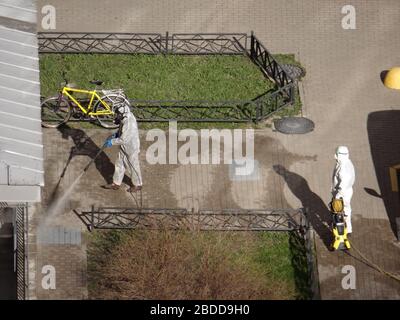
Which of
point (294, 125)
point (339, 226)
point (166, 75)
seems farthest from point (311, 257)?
point (166, 75)

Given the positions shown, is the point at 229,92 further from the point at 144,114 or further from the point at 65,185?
the point at 65,185

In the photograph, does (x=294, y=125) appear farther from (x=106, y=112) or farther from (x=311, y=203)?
(x=106, y=112)

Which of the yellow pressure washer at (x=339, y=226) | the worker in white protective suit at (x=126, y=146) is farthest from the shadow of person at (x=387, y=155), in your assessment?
the worker in white protective suit at (x=126, y=146)

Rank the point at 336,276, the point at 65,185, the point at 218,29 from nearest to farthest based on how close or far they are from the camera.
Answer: the point at 336,276 < the point at 65,185 < the point at 218,29

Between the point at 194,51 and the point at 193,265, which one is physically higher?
the point at 194,51

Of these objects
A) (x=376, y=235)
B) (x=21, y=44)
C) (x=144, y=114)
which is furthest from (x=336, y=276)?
(x=21, y=44)

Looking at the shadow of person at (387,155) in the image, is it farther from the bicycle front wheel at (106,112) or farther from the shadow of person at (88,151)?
the bicycle front wheel at (106,112)

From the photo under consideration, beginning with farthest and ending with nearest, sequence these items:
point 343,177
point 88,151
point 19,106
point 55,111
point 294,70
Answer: point 294,70
point 55,111
point 88,151
point 343,177
point 19,106
